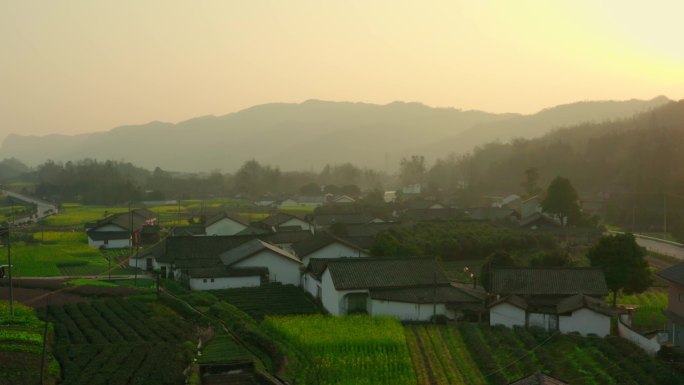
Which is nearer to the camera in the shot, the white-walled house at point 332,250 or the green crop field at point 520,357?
the green crop field at point 520,357

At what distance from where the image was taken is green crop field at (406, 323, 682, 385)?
1717 cm

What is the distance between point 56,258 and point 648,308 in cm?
3046

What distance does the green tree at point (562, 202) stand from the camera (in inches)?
1844

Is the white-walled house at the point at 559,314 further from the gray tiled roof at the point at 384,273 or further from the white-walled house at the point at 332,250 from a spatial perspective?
the white-walled house at the point at 332,250

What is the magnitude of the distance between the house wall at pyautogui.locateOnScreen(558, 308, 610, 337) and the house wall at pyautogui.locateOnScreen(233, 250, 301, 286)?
43.4 feet

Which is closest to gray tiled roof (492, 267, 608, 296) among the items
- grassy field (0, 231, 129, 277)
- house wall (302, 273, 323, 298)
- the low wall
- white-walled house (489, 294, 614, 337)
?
white-walled house (489, 294, 614, 337)

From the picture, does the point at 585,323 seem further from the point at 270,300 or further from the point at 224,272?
the point at 224,272

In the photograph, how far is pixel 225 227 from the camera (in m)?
46.0

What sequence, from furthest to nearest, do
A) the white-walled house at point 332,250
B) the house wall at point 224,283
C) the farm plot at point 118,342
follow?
the white-walled house at point 332,250 → the house wall at point 224,283 → the farm plot at point 118,342

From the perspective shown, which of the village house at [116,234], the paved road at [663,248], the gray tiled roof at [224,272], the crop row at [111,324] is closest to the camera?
the crop row at [111,324]

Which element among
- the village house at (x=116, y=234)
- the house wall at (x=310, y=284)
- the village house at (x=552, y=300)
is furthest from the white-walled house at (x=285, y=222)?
the village house at (x=552, y=300)

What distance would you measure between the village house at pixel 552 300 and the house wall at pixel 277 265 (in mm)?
10534

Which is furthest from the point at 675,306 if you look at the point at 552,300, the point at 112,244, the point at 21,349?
the point at 112,244

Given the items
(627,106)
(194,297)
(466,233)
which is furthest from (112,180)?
(627,106)
